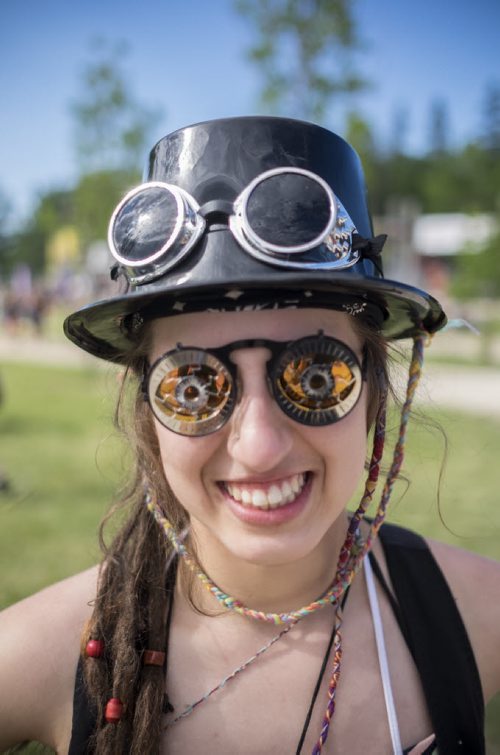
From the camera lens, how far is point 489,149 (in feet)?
232

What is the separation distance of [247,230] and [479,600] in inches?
54.9

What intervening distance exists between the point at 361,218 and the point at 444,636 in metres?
1.26

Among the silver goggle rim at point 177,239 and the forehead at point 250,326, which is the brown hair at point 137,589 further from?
the silver goggle rim at point 177,239

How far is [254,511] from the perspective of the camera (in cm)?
164

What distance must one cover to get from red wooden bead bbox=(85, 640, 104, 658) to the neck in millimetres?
323

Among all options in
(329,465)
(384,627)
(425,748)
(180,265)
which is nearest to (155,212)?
(180,265)

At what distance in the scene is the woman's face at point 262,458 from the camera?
1.59 meters

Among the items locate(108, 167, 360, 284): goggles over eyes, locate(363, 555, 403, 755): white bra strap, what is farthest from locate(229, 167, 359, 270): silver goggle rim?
locate(363, 555, 403, 755): white bra strap

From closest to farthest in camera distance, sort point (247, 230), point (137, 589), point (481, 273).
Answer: point (247, 230) → point (137, 589) → point (481, 273)

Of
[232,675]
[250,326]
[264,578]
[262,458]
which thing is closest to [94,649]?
[232,675]

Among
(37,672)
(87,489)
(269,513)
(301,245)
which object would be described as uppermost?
(301,245)

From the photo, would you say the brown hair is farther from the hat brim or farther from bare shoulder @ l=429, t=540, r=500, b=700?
bare shoulder @ l=429, t=540, r=500, b=700

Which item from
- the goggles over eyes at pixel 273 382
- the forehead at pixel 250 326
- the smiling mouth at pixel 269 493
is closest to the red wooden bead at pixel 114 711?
the smiling mouth at pixel 269 493

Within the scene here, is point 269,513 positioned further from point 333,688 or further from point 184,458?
point 333,688
